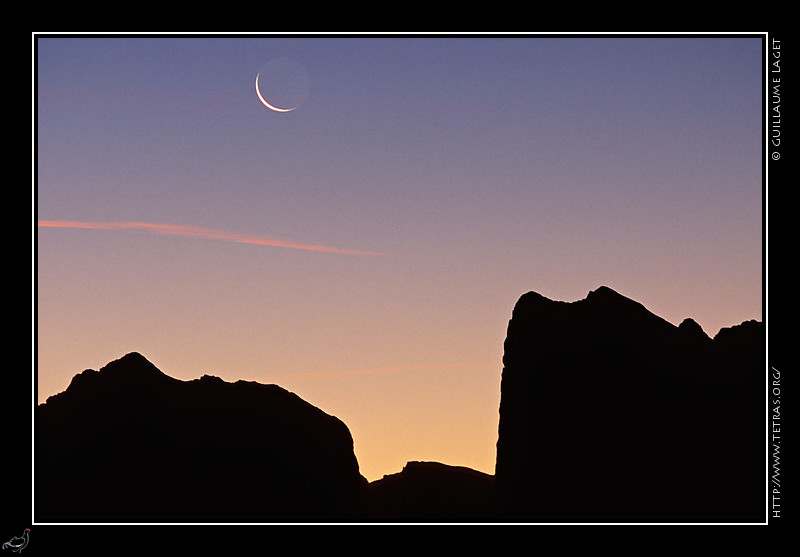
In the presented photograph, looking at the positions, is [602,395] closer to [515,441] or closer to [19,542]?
[515,441]

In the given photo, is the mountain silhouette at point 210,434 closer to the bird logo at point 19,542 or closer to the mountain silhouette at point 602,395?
the mountain silhouette at point 602,395

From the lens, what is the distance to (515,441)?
5728cm

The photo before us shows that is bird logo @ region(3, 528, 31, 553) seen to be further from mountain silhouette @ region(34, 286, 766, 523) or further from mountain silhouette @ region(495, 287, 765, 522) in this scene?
mountain silhouette @ region(495, 287, 765, 522)

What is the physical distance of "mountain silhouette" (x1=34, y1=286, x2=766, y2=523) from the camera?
4425cm

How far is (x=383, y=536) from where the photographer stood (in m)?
17.9

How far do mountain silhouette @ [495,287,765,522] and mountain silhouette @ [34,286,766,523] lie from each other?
0.12 metres

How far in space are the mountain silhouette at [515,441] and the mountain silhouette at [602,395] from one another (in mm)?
122

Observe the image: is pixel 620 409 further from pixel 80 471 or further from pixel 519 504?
pixel 80 471

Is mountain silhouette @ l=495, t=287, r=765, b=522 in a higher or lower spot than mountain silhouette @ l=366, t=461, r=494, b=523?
higher

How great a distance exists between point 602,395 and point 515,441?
20.8ft

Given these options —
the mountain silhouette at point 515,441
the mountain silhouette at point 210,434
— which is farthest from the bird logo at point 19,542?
the mountain silhouette at point 210,434

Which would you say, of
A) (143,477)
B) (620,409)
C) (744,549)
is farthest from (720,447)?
(143,477)

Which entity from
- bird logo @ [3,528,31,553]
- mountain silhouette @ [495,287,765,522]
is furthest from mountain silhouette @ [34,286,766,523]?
bird logo @ [3,528,31,553]

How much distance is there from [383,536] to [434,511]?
53.2m
